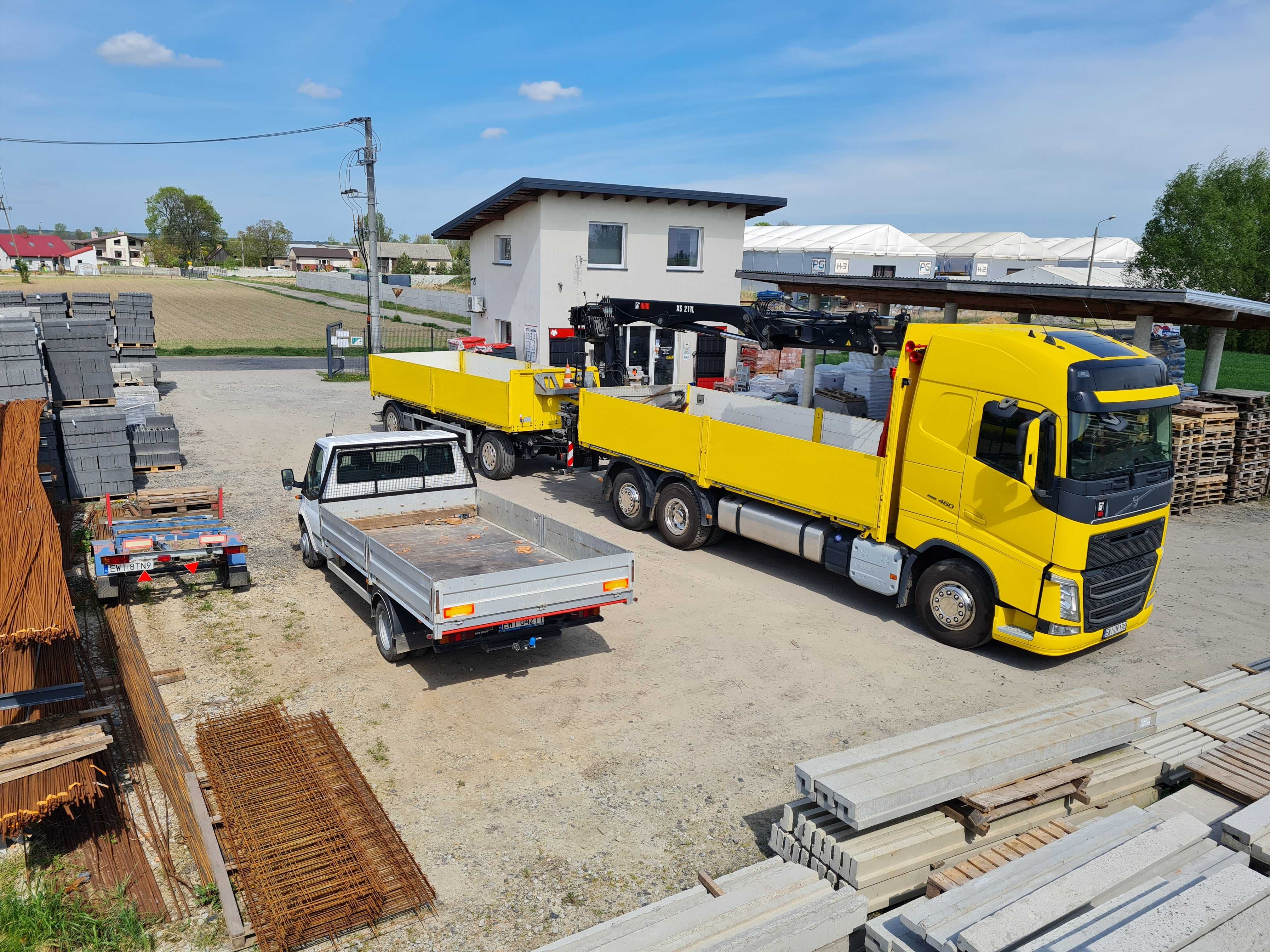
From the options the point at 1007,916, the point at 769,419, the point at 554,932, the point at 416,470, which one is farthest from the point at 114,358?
the point at 1007,916

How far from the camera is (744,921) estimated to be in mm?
4621

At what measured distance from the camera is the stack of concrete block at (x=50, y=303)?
21.0 m

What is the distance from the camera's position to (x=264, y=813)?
5805 millimetres

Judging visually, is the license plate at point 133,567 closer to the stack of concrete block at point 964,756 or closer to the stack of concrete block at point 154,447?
the stack of concrete block at point 154,447

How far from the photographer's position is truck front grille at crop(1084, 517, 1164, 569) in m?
8.09

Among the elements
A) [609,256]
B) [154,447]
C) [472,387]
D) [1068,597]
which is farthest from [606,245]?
[1068,597]

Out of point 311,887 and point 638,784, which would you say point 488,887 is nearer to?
point 311,887

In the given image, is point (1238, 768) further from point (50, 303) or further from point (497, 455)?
point (50, 303)

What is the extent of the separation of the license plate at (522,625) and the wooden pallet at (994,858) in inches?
146

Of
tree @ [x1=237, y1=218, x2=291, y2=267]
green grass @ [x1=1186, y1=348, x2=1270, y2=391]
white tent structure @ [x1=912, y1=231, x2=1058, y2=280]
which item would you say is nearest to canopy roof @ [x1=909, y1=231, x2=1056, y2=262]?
white tent structure @ [x1=912, y1=231, x2=1058, y2=280]

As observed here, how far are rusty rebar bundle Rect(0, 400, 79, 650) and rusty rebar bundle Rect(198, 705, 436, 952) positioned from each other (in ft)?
4.97

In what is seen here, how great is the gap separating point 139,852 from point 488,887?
2260 mm

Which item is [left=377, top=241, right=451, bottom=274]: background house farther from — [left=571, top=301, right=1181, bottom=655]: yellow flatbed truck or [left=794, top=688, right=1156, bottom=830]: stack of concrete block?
[left=794, top=688, right=1156, bottom=830]: stack of concrete block

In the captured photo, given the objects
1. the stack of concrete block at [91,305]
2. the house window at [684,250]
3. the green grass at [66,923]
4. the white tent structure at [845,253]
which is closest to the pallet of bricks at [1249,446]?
the house window at [684,250]
